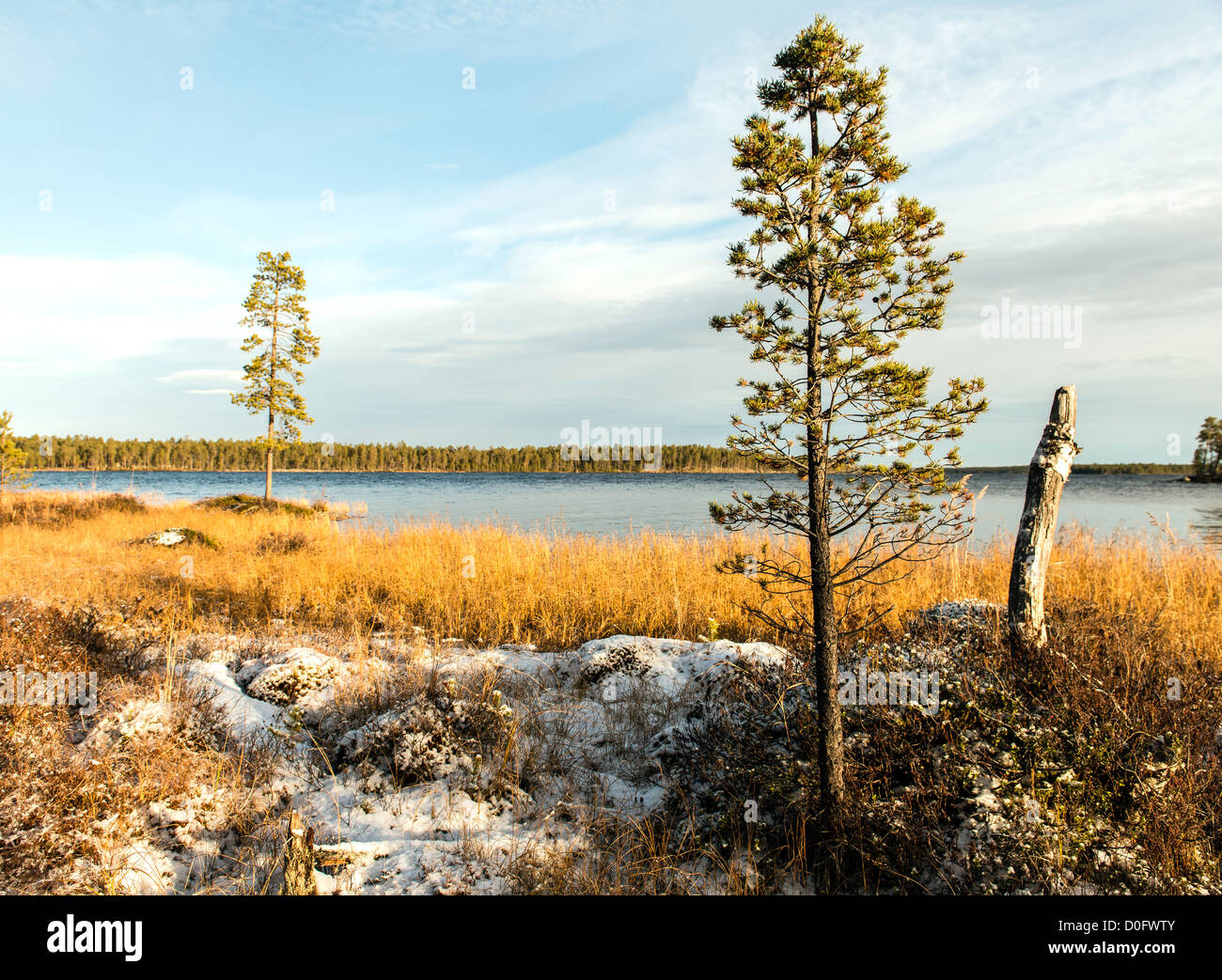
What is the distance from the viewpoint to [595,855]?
3367 mm

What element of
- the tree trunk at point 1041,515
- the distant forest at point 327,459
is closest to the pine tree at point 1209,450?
the distant forest at point 327,459

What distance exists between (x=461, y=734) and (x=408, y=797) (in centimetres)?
60

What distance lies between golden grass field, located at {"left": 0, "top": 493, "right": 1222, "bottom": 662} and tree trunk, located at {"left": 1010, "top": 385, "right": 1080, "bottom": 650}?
1.09 meters

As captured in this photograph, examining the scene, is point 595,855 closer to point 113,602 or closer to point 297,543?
point 113,602

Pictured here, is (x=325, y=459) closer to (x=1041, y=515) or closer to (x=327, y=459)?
(x=327, y=459)

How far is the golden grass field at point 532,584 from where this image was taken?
780cm

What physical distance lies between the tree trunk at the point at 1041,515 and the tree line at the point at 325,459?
7883 centimetres

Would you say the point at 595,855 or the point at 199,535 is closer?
the point at 595,855

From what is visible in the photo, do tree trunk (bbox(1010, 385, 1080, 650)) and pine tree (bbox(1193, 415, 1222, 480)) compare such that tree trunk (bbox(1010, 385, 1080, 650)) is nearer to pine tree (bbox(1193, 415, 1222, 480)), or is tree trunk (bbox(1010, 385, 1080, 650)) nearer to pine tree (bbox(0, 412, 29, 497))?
pine tree (bbox(0, 412, 29, 497))

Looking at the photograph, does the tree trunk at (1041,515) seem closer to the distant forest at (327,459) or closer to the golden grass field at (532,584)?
the golden grass field at (532,584)

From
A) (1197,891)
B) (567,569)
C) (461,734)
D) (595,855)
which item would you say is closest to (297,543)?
(567,569)

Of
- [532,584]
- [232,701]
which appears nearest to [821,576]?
[232,701]

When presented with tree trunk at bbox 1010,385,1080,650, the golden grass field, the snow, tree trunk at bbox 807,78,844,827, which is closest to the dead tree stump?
the snow

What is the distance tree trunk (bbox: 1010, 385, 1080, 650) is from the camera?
511 cm
